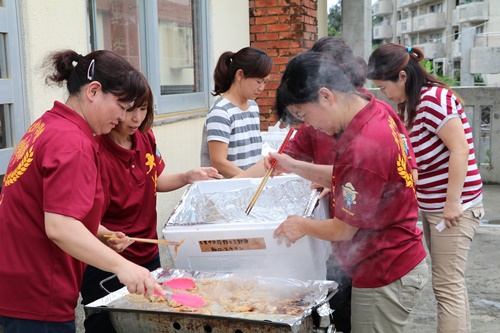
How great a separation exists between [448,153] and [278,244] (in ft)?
4.05

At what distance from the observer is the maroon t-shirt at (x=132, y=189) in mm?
2369

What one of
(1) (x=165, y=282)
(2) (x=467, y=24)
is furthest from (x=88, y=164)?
(2) (x=467, y=24)

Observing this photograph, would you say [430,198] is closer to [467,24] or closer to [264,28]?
[264,28]

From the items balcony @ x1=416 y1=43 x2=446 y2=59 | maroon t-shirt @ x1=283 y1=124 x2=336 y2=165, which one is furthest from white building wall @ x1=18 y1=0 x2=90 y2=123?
balcony @ x1=416 y1=43 x2=446 y2=59

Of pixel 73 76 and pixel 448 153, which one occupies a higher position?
pixel 73 76

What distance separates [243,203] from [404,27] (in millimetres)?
52787

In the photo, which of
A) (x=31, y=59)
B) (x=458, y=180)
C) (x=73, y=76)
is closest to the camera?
(x=73, y=76)

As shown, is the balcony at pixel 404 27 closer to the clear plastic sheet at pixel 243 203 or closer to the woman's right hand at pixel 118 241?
the clear plastic sheet at pixel 243 203

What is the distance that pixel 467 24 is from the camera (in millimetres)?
40094

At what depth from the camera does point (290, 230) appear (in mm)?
2186

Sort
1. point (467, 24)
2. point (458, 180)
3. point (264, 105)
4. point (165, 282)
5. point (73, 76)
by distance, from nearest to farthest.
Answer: point (73, 76) → point (165, 282) → point (458, 180) → point (264, 105) → point (467, 24)

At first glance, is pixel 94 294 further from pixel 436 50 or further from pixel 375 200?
pixel 436 50

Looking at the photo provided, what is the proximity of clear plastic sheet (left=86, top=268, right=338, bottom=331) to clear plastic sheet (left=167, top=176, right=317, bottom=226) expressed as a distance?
0.31 meters

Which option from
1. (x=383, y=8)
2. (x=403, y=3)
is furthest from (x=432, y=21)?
(x=383, y=8)
